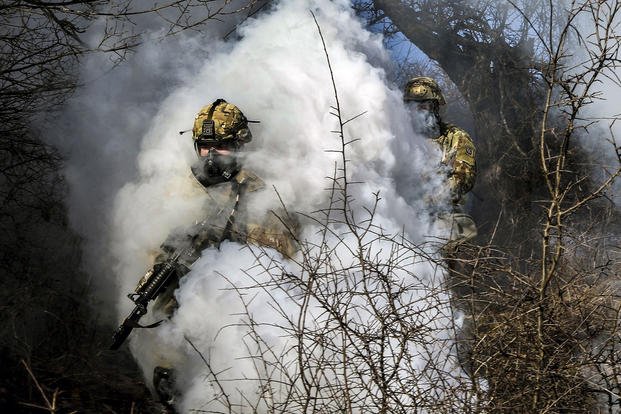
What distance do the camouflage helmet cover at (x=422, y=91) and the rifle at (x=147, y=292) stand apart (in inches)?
146

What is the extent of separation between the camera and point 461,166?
787cm

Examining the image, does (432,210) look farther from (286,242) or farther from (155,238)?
(155,238)

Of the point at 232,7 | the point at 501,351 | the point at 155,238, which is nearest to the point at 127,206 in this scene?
the point at 155,238

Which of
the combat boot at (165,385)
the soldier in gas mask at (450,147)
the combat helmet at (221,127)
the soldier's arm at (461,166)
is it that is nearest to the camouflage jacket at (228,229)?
the combat helmet at (221,127)

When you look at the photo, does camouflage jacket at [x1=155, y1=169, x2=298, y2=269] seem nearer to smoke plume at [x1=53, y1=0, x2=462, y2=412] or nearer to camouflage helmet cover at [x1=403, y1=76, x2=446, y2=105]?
smoke plume at [x1=53, y1=0, x2=462, y2=412]

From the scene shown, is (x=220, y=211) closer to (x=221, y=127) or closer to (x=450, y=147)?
(x=221, y=127)

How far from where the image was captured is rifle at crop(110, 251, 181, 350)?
18.6ft

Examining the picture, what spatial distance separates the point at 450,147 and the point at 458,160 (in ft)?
0.73

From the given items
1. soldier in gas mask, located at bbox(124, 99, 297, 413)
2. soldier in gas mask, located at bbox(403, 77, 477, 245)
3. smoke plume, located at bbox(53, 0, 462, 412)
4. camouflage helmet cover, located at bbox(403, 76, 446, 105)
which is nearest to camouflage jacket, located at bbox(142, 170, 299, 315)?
soldier in gas mask, located at bbox(124, 99, 297, 413)

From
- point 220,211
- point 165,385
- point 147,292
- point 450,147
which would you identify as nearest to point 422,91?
point 450,147

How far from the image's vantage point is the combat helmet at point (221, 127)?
661cm

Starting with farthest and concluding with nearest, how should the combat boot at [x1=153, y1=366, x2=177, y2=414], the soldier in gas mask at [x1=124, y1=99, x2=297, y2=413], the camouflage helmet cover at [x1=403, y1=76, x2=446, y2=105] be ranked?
the camouflage helmet cover at [x1=403, y1=76, x2=446, y2=105] → the soldier in gas mask at [x1=124, y1=99, x2=297, y2=413] → the combat boot at [x1=153, y1=366, x2=177, y2=414]

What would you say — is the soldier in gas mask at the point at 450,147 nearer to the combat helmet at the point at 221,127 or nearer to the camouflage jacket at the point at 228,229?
the camouflage jacket at the point at 228,229

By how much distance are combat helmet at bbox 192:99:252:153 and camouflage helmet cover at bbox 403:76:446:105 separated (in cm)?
238
